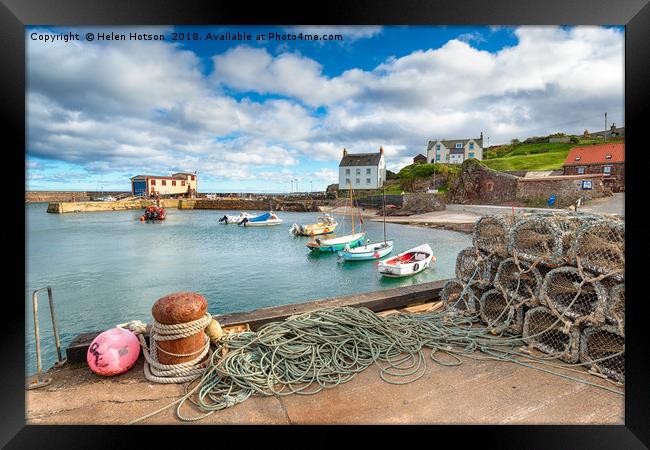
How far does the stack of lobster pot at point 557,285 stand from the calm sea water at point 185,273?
31.4 ft

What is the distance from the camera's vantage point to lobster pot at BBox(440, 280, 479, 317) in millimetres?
3839

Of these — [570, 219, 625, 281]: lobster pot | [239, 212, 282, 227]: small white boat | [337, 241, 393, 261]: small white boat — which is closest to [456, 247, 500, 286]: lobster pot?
[570, 219, 625, 281]: lobster pot

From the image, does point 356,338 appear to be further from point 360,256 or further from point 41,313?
point 360,256

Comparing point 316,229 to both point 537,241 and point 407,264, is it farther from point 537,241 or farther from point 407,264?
point 537,241

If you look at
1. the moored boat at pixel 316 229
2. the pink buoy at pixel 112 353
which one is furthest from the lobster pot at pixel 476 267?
the moored boat at pixel 316 229

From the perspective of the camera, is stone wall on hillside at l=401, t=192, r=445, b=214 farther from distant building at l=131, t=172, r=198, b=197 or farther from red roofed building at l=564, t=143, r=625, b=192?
distant building at l=131, t=172, r=198, b=197

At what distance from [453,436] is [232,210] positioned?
7250 cm

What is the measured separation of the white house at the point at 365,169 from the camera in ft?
175

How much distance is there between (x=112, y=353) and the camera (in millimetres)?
2666

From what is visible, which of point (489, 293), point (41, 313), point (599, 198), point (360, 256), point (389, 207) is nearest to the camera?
point (489, 293)

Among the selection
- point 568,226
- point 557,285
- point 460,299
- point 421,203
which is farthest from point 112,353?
point 421,203

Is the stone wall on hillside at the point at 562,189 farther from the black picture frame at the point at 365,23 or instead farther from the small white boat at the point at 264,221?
the black picture frame at the point at 365,23

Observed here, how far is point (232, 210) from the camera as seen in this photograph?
235ft

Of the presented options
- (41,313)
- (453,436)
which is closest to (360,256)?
(41,313)
